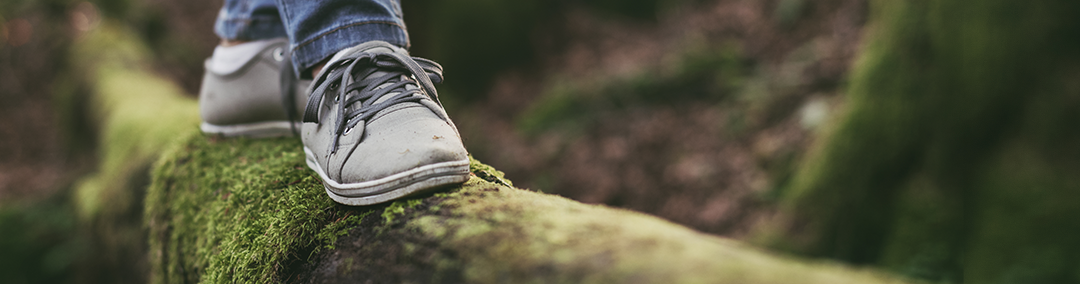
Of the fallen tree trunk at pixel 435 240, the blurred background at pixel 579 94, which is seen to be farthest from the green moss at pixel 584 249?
the blurred background at pixel 579 94

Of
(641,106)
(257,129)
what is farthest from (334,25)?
(641,106)

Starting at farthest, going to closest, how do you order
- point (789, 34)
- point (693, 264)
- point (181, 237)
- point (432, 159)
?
point (789, 34) < point (181, 237) < point (432, 159) < point (693, 264)

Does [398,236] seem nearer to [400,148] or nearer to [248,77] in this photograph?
[400,148]

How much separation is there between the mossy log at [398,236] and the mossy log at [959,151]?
2272 millimetres

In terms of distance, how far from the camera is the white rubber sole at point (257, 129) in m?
2.04

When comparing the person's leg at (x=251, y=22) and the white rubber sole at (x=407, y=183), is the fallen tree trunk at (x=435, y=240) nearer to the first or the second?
the white rubber sole at (x=407, y=183)

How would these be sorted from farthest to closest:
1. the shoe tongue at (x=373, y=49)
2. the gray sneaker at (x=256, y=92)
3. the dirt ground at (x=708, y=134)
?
1. the dirt ground at (x=708, y=134)
2. the gray sneaker at (x=256, y=92)
3. the shoe tongue at (x=373, y=49)

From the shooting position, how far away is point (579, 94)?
20.2 feet

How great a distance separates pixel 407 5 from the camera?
7.19 m

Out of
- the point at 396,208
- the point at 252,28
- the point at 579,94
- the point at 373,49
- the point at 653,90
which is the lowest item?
the point at 396,208

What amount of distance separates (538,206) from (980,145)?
8.44ft

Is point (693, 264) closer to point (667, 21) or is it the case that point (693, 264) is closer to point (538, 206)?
point (538, 206)

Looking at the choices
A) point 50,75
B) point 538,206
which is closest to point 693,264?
point 538,206

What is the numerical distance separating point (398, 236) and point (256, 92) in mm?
1242
